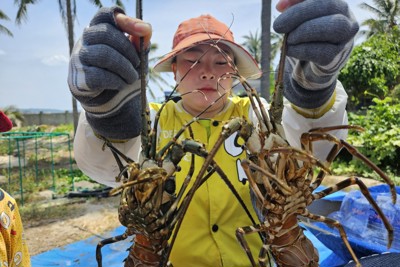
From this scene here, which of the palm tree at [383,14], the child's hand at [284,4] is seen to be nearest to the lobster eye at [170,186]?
the child's hand at [284,4]

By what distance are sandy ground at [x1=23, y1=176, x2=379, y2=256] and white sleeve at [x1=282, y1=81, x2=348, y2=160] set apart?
4.43 m

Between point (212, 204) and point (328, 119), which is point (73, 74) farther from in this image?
point (328, 119)

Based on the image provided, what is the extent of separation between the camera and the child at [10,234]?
7.13ft

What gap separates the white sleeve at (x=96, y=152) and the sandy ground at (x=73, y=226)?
3.78 metres

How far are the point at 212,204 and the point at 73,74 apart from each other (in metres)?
0.94

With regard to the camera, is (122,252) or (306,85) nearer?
(306,85)

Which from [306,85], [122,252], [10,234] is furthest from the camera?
[122,252]

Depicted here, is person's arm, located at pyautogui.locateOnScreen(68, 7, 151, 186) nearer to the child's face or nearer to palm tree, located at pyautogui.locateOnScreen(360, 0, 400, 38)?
the child's face

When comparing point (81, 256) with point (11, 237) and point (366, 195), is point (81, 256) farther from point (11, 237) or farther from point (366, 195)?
point (366, 195)

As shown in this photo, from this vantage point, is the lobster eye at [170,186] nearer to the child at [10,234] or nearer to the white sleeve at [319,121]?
the white sleeve at [319,121]

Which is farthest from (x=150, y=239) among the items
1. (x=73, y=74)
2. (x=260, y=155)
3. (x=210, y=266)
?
(x=73, y=74)

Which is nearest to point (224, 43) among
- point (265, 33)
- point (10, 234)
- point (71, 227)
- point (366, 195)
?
point (366, 195)

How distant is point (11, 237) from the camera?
2.24m

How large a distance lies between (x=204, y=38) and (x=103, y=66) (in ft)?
2.08
